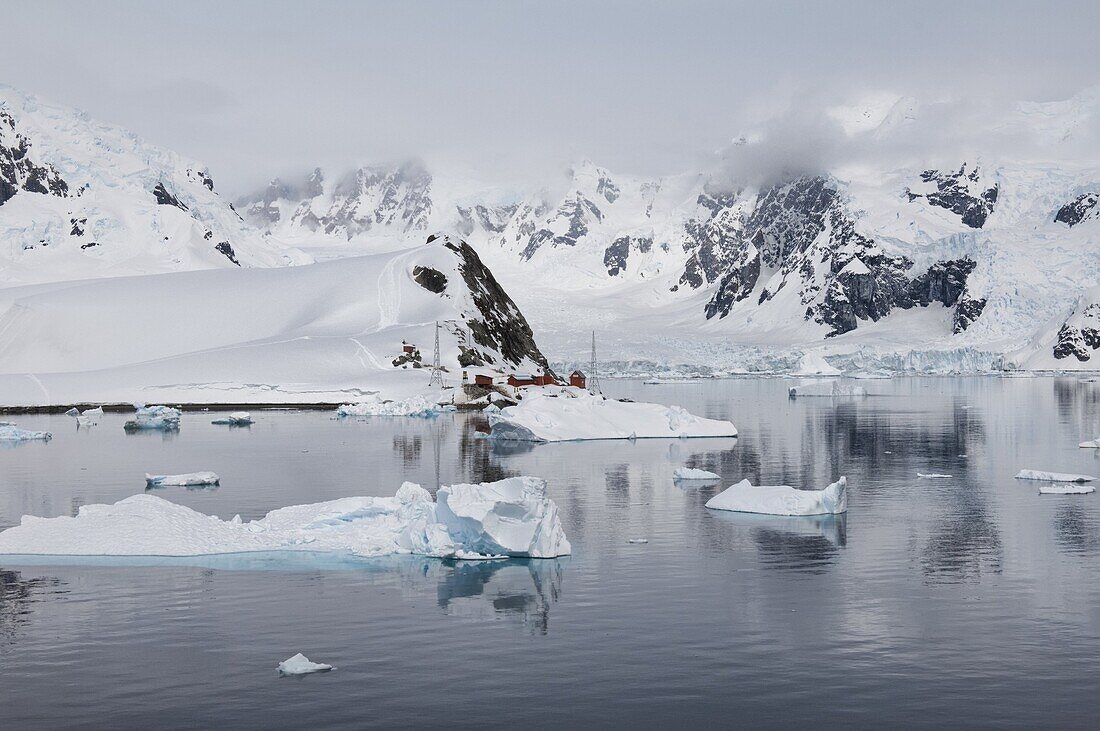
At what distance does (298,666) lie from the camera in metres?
20.0

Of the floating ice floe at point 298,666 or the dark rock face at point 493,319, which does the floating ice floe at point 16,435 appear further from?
the dark rock face at point 493,319

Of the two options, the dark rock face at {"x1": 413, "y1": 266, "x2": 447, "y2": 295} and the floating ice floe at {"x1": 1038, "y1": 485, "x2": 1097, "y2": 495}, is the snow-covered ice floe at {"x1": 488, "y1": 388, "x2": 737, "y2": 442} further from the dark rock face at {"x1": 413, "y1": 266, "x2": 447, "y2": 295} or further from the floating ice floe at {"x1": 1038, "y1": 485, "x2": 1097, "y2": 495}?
the dark rock face at {"x1": 413, "y1": 266, "x2": 447, "y2": 295}

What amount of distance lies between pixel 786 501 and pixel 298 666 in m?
22.0

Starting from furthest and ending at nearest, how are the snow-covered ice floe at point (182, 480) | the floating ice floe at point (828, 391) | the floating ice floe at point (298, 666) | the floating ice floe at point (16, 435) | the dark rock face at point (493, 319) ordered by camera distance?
the dark rock face at point (493, 319), the floating ice floe at point (828, 391), the floating ice floe at point (16, 435), the snow-covered ice floe at point (182, 480), the floating ice floe at point (298, 666)

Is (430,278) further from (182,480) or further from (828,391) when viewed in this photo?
(182,480)

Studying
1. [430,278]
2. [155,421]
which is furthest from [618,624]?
[430,278]

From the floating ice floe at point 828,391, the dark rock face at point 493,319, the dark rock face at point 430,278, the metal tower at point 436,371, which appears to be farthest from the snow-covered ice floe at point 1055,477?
Answer: the dark rock face at point 430,278

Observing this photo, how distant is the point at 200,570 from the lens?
28953 millimetres

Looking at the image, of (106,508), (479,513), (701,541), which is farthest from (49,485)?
(701,541)

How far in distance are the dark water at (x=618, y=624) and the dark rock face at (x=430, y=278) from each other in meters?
103

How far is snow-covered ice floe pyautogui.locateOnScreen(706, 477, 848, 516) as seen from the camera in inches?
1485

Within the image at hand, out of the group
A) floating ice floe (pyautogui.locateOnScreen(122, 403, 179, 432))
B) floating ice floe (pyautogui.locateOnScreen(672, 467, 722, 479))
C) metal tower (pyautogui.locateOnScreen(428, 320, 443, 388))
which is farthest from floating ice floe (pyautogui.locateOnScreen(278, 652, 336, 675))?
metal tower (pyautogui.locateOnScreen(428, 320, 443, 388))

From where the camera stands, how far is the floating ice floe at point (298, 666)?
789 inches

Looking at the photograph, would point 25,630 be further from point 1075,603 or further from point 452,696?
point 1075,603
